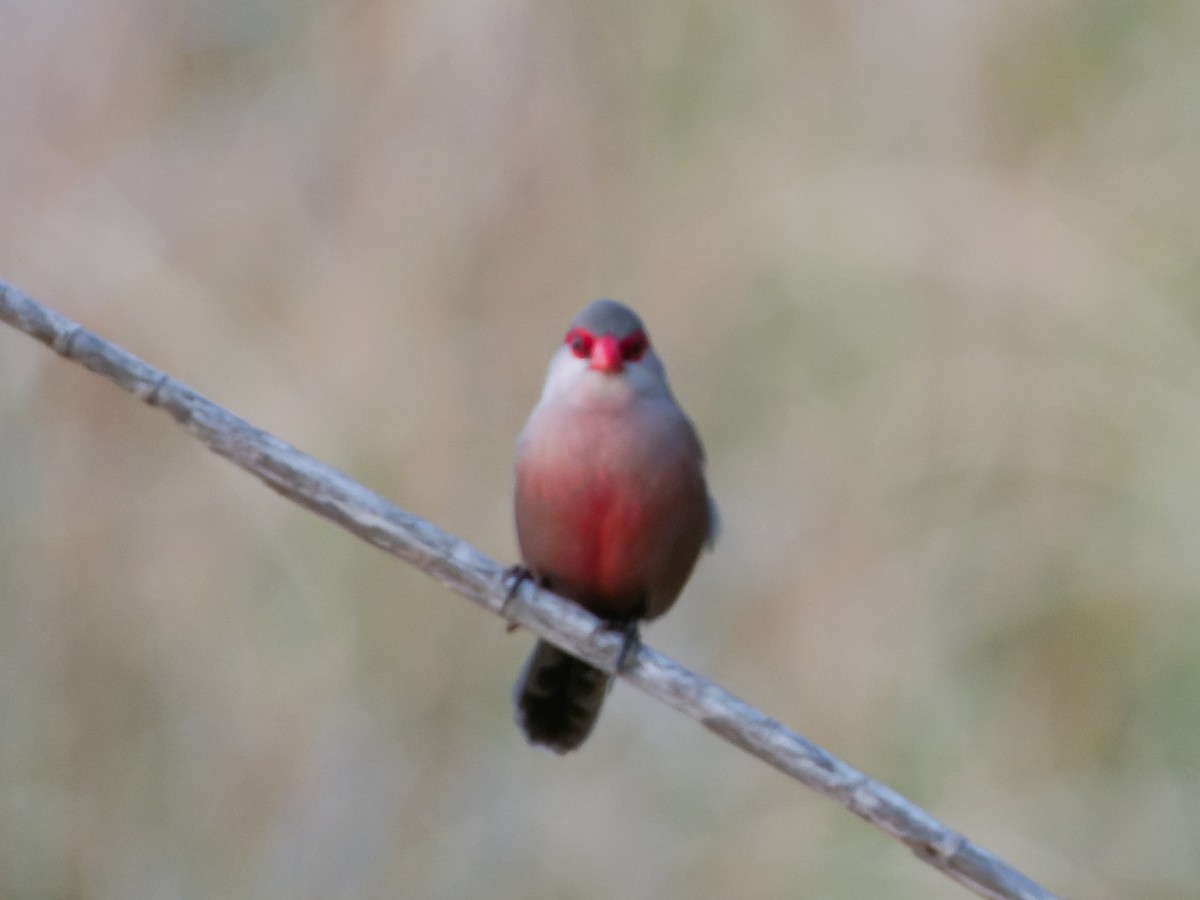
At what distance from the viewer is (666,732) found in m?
4.62

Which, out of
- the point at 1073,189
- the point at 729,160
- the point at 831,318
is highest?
the point at 1073,189

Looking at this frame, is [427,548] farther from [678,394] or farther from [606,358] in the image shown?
[678,394]

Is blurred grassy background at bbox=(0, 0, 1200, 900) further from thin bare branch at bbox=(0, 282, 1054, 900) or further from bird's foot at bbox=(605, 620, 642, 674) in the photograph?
thin bare branch at bbox=(0, 282, 1054, 900)

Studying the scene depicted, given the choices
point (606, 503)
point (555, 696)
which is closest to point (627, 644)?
point (606, 503)

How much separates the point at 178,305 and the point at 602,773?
79.1 inches

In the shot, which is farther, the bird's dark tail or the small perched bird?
the bird's dark tail

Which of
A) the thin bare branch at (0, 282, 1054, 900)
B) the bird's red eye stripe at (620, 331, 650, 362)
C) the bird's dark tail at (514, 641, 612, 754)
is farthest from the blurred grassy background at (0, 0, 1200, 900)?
Answer: the thin bare branch at (0, 282, 1054, 900)

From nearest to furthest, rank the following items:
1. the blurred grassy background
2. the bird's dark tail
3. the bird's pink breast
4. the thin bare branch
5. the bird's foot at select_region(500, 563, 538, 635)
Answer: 1. the thin bare branch
2. the bird's foot at select_region(500, 563, 538, 635)
3. the bird's pink breast
4. the bird's dark tail
5. the blurred grassy background

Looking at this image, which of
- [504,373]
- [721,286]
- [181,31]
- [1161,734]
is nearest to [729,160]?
[721,286]

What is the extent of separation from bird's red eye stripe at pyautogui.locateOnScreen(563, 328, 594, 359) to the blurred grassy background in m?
1.66

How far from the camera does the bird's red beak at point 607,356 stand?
3.03 meters

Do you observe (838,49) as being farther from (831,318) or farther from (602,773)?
(602,773)

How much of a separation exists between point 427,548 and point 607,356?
0.73 metres

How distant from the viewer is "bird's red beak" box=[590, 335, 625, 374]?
3.03 metres
